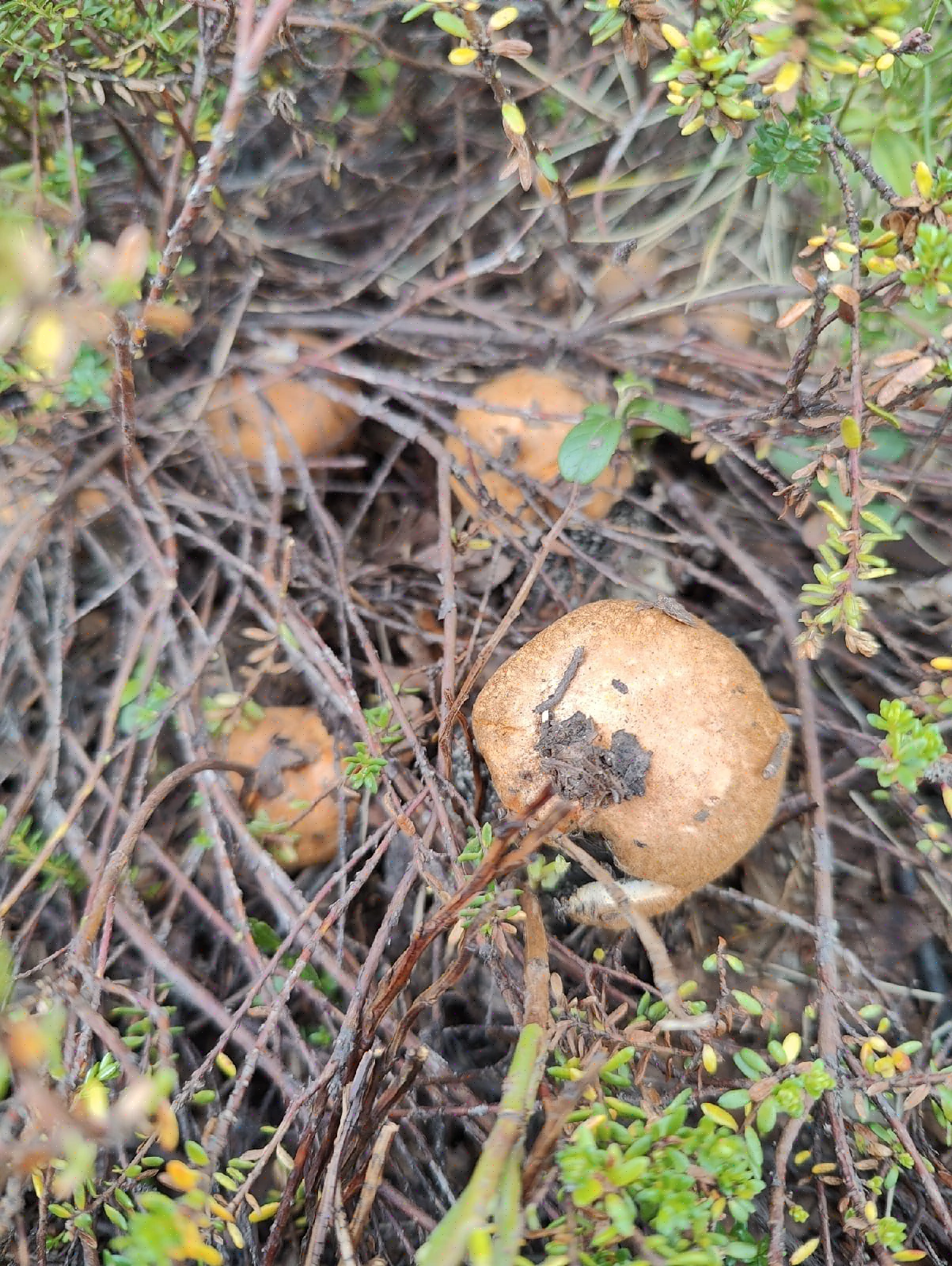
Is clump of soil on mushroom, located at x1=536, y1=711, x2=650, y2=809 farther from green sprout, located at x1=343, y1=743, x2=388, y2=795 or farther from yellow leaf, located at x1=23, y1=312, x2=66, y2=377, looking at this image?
yellow leaf, located at x1=23, y1=312, x2=66, y2=377

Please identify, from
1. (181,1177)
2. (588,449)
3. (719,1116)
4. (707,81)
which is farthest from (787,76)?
(181,1177)

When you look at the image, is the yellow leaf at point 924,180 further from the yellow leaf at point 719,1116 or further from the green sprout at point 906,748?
the yellow leaf at point 719,1116

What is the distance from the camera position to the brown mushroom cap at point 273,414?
6.41 feet

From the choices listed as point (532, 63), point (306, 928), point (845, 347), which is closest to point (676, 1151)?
point (306, 928)

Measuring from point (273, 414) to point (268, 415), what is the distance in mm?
11

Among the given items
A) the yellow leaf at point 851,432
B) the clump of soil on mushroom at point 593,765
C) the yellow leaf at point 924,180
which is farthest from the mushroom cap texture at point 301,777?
the yellow leaf at point 924,180

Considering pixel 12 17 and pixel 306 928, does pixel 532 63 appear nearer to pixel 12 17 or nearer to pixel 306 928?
pixel 12 17

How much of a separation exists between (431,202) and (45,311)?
59.8 inches

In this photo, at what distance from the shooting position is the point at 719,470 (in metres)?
1.86

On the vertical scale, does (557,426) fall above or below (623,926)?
above

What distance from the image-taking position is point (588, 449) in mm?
1602

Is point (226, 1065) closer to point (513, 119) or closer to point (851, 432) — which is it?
point (851, 432)

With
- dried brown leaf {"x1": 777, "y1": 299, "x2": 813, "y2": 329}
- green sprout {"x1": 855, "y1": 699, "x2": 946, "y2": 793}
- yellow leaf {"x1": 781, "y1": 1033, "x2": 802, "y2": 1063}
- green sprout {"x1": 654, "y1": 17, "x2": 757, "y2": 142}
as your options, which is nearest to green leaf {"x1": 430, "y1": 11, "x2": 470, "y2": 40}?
green sprout {"x1": 654, "y1": 17, "x2": 757, "y2": 142}

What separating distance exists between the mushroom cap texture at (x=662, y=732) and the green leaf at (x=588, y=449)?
11.3 inches
